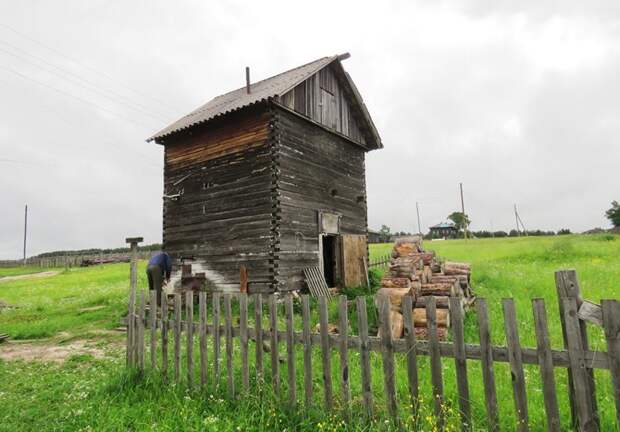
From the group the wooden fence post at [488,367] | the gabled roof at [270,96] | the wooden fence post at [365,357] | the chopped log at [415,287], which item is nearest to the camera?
the wooden fence post at [488,367]

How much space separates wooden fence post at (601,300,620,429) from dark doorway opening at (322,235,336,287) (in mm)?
11660

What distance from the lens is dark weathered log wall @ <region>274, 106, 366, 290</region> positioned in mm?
11922

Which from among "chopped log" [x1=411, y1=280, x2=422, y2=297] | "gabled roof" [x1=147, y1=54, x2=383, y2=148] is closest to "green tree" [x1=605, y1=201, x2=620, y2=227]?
"gabled roof" [x1=147, y1=54, x2=383, y2=148]

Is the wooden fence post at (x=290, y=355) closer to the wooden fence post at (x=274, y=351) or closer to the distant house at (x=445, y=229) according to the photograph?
the wooden fence post at (x=274, y=351)

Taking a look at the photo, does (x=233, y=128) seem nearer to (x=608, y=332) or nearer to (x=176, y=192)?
(x=176, y=192)

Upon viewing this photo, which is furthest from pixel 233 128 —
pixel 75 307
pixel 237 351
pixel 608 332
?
pixel 608 332

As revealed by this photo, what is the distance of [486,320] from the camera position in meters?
3.20

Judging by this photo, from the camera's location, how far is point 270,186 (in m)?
11.8

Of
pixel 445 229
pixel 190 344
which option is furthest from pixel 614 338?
pixel 445 229

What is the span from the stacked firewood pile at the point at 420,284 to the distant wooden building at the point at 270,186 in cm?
358

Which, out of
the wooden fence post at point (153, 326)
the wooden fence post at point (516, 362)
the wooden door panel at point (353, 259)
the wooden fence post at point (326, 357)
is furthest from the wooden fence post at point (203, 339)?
the wooden door panel at point (353, 259)

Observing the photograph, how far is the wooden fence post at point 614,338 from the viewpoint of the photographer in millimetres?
2818

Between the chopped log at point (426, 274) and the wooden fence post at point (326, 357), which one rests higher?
the chopped log at point (426, 274)

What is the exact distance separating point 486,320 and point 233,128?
1125 cm
